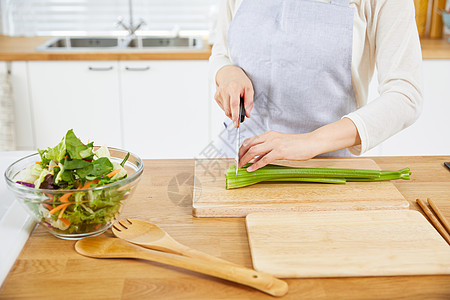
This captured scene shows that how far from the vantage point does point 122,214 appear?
40.2 inches

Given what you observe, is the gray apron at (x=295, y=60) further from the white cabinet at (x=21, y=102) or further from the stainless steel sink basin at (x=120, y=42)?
the stainless steel sink basin at (x=120, y=42)

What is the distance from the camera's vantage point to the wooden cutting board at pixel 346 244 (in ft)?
2.67

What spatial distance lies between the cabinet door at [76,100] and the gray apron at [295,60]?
1.19 metres

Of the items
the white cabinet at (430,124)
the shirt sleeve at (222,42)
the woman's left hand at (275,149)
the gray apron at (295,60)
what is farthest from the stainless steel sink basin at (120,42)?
Result: the woman's left hand at (275,149)

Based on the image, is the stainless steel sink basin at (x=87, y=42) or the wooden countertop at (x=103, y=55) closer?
the wooden countertop at (x=103, y=55)

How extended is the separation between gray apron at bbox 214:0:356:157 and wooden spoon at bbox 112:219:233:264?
70 centimetres

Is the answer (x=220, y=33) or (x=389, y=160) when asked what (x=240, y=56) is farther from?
(x=389, y=160)

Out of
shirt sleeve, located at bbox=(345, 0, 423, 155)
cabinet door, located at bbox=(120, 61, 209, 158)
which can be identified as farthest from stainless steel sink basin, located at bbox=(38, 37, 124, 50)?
shirt sleeve, located at bbox=(345, 0, 423, 155)

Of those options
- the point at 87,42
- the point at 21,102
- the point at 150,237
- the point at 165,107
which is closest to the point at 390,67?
the point at 150,237

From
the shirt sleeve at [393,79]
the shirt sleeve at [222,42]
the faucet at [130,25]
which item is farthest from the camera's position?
the faucet at [130,25]

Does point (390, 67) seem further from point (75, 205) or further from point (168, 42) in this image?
point (168, 42)

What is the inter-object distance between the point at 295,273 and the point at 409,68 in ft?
2.32

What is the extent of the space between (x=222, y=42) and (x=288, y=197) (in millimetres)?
785

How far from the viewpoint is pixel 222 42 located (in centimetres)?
166
